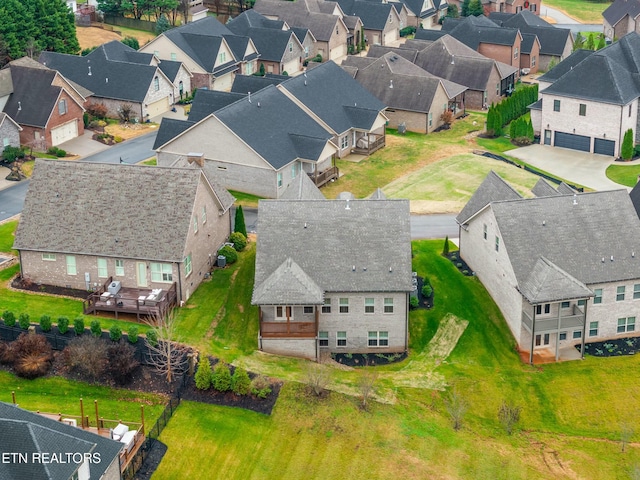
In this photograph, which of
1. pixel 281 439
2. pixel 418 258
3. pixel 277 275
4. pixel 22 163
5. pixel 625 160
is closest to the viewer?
pixel 281 439

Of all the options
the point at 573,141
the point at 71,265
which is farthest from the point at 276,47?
the point at 71,265

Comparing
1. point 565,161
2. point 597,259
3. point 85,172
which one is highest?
point 85,172

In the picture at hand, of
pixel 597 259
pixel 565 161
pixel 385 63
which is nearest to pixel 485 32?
pixel 385 63

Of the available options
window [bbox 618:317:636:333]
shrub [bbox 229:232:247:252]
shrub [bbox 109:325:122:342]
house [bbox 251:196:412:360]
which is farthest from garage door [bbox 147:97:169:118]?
window [bbox 618:317:636:333]

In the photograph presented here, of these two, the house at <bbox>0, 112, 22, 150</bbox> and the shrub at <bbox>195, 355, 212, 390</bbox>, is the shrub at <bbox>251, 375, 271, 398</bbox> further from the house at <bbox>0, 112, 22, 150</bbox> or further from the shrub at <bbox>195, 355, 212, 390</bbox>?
the house at <bbox>0, 112, 22, 150</bbox>

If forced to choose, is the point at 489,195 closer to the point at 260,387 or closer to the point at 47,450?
the point at 260,387

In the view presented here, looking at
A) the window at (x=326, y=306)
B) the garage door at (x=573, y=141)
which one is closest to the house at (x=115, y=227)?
the window at (x=326, y=306)

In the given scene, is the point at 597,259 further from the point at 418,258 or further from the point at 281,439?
the point at 281,439

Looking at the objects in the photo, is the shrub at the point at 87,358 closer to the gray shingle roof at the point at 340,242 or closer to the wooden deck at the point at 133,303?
the wooden deck at the point at 133,303
